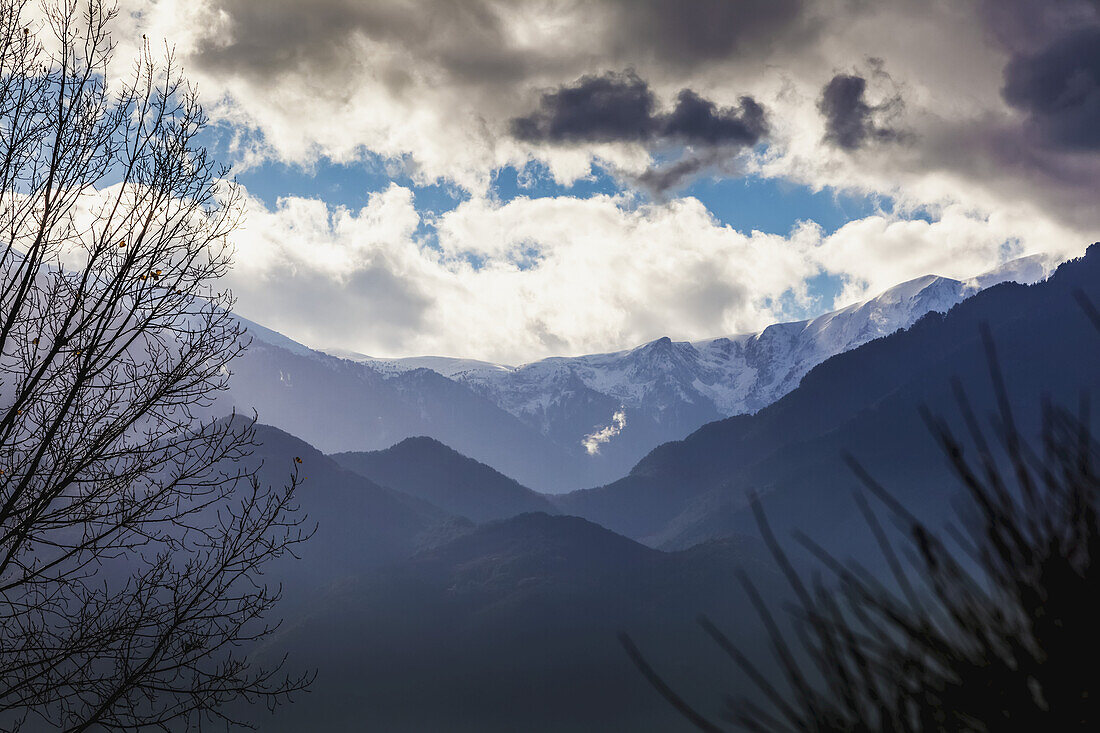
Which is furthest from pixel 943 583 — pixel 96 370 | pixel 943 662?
pixel 96 370

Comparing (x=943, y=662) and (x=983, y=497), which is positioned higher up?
(x=983, y=497)

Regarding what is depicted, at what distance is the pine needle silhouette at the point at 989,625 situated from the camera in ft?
9.68

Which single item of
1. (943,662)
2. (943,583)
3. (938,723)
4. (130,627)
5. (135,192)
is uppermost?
(135,192)

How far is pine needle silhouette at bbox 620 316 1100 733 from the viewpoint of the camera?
9.68 ft

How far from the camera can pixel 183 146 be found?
9.57 metres

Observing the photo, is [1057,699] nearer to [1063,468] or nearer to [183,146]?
[1063,468]

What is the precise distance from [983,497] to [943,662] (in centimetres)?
81

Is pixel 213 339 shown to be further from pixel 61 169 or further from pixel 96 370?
pixel 61 169

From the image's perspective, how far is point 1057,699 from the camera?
9.64 ft

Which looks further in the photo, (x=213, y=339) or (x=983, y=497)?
(x=213, y=339)

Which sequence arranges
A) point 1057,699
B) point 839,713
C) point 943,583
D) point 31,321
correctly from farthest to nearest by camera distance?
point 31,321 → point 839,713 → point 943,583 → point 1057,699

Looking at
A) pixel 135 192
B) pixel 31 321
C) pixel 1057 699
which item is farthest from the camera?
pixel 135 192

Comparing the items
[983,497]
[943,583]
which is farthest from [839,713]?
[983,497]

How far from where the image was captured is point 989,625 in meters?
3.18
